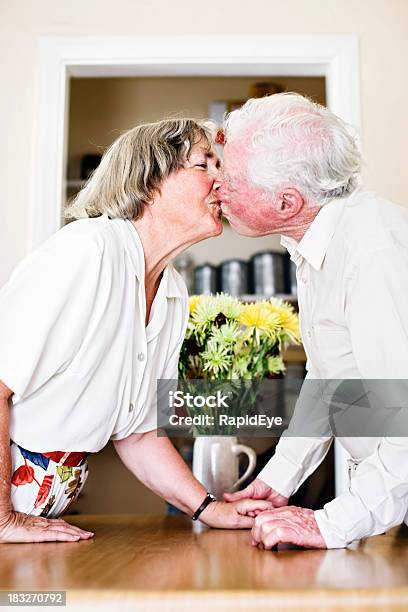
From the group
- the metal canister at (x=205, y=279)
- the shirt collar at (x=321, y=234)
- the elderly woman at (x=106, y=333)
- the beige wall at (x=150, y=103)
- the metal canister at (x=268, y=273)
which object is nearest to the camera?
the elderly woman at (x=106, y=333)

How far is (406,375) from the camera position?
1035mm

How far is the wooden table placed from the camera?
77 cm

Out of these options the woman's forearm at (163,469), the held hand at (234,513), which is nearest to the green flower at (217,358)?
the woman's forearm at (163,469)

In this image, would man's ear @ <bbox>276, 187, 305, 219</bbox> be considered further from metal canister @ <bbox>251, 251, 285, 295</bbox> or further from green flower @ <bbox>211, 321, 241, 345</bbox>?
metal canister @ <bbox>251, 251, 285, 295</bbox>

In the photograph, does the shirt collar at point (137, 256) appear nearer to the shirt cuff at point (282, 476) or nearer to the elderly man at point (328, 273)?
the elderly man at point (328, 273)

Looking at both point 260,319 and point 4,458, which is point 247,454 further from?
point 4,458

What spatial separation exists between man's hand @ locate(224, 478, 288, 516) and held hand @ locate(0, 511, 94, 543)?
1.26ft

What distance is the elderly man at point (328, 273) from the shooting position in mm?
1043

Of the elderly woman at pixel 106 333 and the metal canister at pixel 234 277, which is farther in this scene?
the metal canister at pixel 234 277

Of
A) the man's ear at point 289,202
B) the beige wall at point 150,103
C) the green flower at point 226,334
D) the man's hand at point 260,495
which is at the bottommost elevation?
the man's hand at point 260,495

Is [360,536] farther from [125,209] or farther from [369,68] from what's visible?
[369,68]

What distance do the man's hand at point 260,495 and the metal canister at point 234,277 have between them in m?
2.03

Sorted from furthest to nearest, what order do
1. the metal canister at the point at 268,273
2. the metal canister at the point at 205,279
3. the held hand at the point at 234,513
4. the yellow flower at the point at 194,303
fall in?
the metal canister at the point at 205,279, the metal canister at the point at 268,273, the yellow flower at the point at 194,303, the held hand at the point at 234,513

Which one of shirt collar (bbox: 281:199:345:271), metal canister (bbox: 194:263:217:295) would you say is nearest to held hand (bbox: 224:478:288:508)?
shirt collar (bbox: 281:199:345:271)
